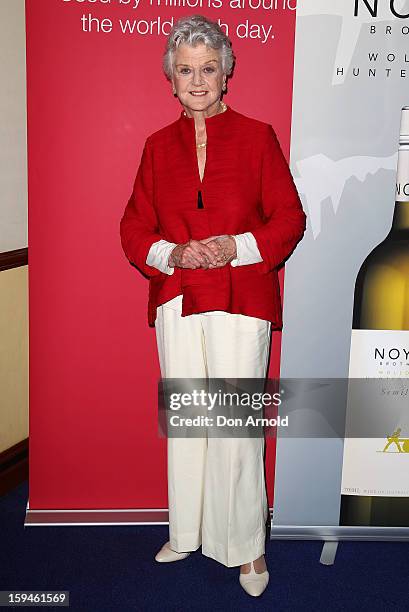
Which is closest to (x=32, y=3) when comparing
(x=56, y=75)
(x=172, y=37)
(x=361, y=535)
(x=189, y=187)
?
(x=56, y=75)

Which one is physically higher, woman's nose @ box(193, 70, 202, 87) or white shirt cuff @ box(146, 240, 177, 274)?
woman's nose @ box(193, 70, 202, 87)

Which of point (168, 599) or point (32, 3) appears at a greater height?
point (32, 3)

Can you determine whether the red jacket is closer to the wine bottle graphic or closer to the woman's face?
the woman's face

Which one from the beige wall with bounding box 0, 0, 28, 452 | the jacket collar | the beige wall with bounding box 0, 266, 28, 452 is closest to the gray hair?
the jacket collar

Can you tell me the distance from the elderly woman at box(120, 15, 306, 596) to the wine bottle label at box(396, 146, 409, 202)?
0.29m

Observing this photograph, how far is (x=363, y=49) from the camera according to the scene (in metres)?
1.97

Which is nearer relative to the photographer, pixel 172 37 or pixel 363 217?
pixel 172 37

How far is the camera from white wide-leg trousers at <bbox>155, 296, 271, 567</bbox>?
196 cm

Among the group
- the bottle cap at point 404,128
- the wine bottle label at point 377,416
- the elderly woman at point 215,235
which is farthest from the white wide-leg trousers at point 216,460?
the bottle cap at point 404,128

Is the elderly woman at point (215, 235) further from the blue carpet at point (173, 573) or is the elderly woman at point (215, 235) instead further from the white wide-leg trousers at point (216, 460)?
the blue carpet at point (173, 573)

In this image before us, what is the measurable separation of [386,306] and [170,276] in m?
0.65

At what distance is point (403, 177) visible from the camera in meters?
1.99

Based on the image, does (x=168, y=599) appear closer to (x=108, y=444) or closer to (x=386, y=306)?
(x=108, y=444)

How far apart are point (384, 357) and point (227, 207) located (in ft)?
2.17
